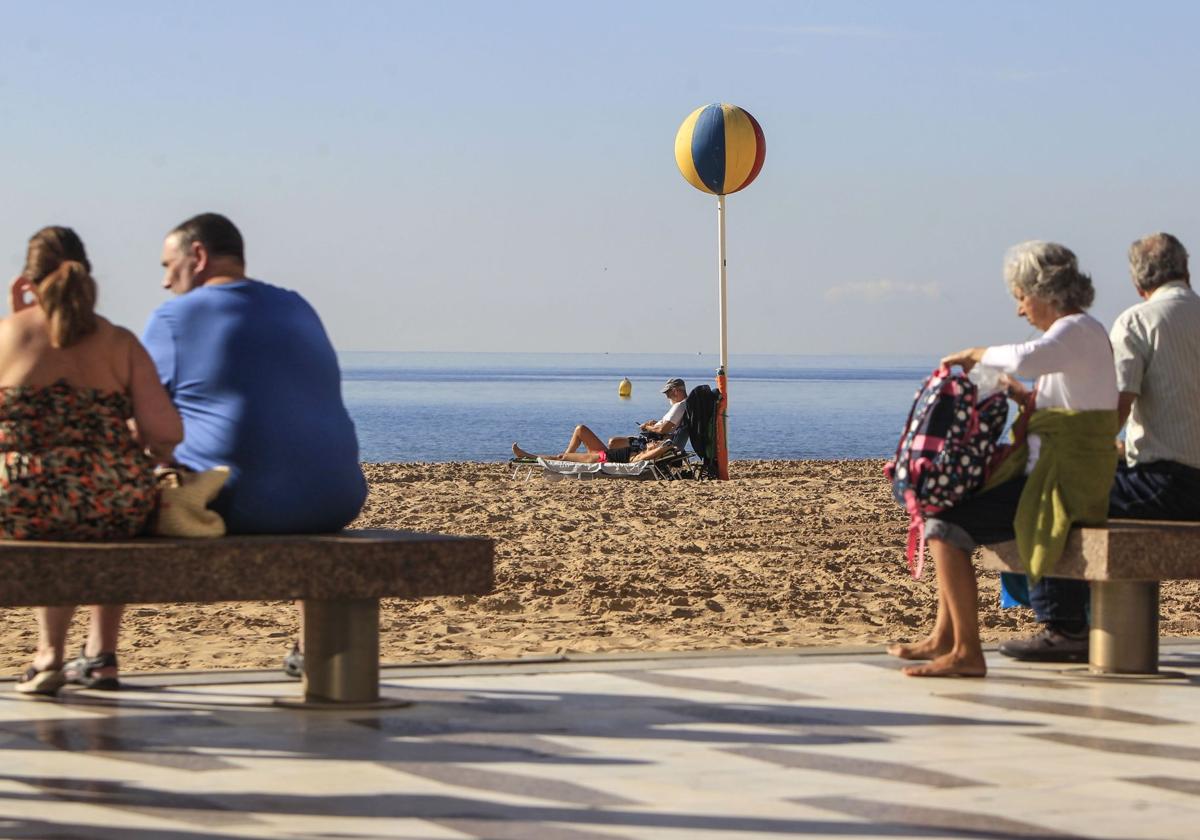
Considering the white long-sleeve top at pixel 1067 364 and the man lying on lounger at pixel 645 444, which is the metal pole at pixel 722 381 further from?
the white long-sleeve top at pixel 1067 364

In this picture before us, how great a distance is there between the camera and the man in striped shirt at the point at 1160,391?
19.5 feet

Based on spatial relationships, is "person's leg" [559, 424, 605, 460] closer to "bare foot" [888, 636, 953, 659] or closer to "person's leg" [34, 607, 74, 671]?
"bare foot" [888, 636, 953, 659]

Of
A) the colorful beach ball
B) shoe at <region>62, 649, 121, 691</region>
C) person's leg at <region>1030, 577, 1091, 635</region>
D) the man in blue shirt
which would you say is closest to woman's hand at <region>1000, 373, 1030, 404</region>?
person's leg at <region>1030, 577, 1091, 635</region>

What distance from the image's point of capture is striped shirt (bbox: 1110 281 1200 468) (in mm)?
5949

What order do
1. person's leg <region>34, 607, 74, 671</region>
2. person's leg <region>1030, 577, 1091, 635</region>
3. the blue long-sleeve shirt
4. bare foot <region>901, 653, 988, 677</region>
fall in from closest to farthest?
the blue long-sleeve shirt, person's leg <region>34, 607, 74, 671</region>, bare foot <region>901, 653, 988, 677</region>, person's leg <region>1030, 577, 1091, 635</region>

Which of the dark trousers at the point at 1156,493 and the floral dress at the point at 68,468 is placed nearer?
the floral dress at the point at 68,468

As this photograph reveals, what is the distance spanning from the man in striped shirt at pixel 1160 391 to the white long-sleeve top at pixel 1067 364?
260mm

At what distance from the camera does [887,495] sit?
16.4 m

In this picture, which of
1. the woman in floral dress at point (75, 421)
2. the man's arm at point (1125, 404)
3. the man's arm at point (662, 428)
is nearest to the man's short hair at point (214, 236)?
the woman in floral dress at point (75, 421)

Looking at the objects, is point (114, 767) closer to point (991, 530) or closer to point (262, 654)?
point (991, 530)

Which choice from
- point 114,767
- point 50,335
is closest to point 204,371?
point 50,335

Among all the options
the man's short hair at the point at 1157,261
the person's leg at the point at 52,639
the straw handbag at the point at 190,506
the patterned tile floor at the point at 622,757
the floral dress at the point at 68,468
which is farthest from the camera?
the man's short hair at the point at 1157,261

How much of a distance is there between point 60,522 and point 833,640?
13.4 feet

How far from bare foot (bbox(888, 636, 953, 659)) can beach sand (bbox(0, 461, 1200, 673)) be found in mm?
1670
